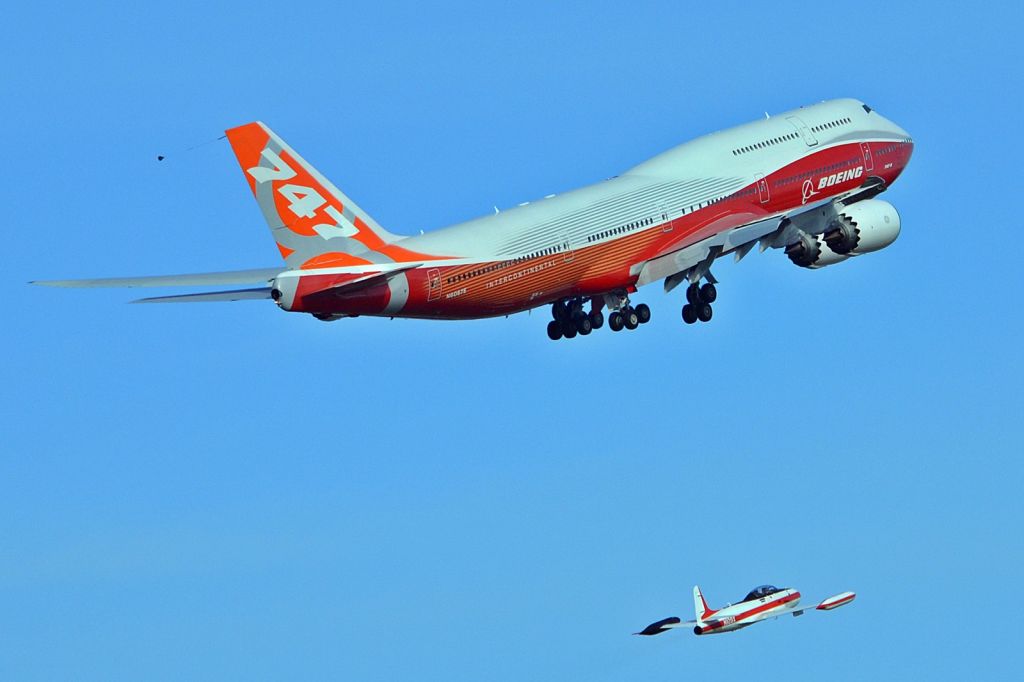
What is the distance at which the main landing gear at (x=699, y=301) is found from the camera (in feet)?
291

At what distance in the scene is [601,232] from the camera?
84.8 metres

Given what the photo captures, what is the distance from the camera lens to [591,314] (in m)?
88.2

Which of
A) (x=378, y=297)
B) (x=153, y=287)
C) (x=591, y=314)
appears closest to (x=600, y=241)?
(x=591, y=314)

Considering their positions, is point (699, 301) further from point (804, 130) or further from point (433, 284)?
point (433, 284)

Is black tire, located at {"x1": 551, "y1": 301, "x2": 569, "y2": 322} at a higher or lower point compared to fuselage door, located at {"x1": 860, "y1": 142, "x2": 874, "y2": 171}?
lower

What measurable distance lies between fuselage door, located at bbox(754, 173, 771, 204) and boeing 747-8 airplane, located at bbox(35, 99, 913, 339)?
0.13 feet

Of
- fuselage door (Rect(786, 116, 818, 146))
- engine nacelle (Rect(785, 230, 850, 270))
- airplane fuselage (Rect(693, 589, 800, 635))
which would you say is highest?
fuselage door (Rect(786, 116, 818, 146))

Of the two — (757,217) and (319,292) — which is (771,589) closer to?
(757,217)

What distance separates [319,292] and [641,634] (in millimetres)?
18297

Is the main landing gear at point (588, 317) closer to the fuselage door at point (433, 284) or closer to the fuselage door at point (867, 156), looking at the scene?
the fuselage door at point (433, 284)

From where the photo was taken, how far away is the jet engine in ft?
292

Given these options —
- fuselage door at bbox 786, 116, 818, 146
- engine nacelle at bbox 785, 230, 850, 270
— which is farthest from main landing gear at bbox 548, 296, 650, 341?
fuselage door at bbox 786, 116, 818, 146

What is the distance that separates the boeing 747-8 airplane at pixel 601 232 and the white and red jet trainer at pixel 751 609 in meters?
12.9

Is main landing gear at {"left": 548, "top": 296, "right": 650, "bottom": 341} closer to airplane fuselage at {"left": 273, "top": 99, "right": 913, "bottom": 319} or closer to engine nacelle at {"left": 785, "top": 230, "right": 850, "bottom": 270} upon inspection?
airplane fuselage at {"left": 273, "top": 99, "right": 913, "bottom": 319}
